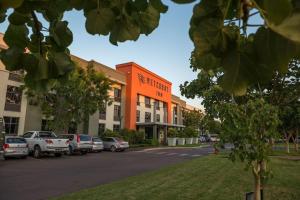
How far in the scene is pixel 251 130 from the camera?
632 cm

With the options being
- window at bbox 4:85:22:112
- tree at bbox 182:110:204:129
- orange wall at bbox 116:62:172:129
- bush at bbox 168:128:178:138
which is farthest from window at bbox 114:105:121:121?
tree at bbox 182:110:204:129

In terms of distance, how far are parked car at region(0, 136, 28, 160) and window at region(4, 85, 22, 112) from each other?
7.93 m

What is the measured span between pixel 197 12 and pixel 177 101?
218ft

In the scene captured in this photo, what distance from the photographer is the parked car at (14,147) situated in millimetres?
19266

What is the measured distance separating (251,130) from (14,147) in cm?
1723

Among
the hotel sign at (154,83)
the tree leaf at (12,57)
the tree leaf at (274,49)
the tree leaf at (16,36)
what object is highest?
the hotel sign at (154,83)

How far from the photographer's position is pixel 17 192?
363 inches

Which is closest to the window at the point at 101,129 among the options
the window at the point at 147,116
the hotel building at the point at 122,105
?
the hotel building at the point at 122,105

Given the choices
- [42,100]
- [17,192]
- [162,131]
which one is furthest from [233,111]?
[162,131]

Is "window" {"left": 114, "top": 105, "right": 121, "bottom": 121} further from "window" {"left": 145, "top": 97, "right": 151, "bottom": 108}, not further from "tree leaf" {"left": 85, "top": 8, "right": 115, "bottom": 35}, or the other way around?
"tree leaf" {"left": 85, "top": 8, "right": 115, "bottom": 35}

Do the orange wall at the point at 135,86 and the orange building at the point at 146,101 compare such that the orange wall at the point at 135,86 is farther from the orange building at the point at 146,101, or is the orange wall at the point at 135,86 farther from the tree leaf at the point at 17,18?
the tree leaf at the point at 17,18

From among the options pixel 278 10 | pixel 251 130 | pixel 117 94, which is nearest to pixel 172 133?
pixel 117 94

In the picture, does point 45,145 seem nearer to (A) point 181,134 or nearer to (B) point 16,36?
(B) point 16,36

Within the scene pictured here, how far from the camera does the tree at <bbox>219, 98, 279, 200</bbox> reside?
6281mm
